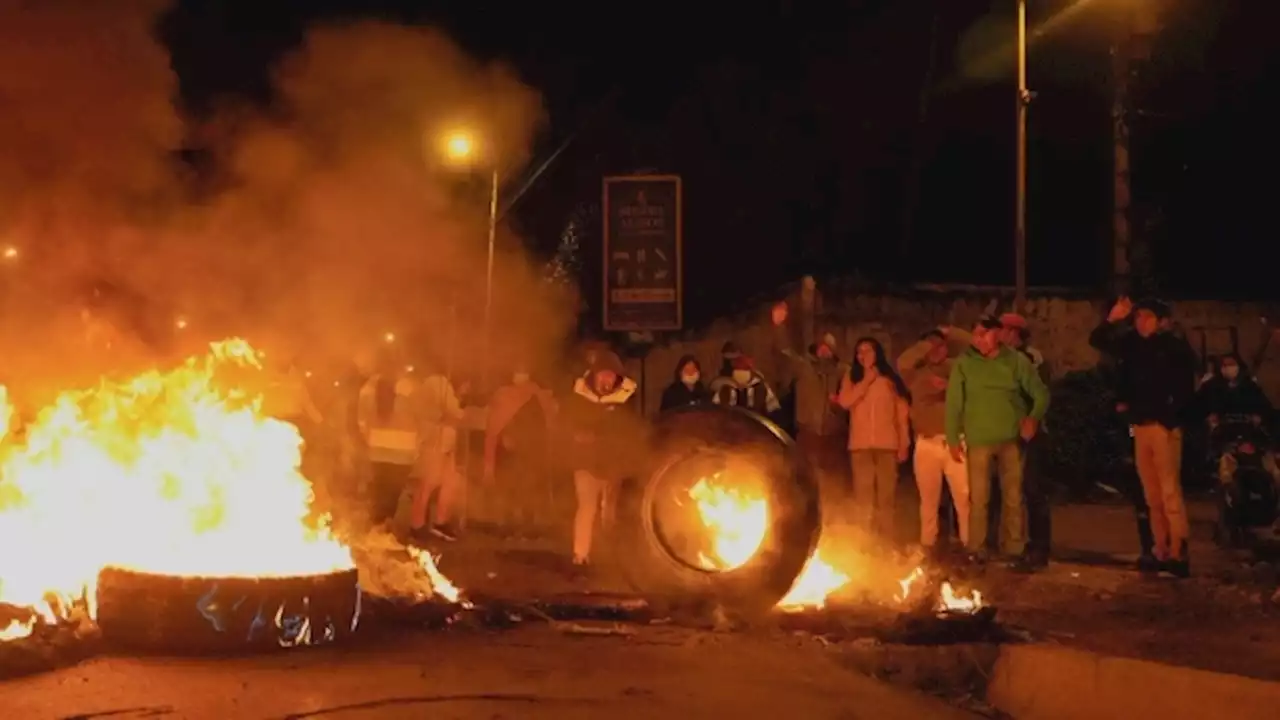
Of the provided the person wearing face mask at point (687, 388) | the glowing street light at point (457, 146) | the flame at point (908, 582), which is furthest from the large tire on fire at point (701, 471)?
the glowing street light at point (457, 146)

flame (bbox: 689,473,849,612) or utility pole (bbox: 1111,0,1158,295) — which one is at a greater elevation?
utility pole (bbox: 1111,0,1158,295)

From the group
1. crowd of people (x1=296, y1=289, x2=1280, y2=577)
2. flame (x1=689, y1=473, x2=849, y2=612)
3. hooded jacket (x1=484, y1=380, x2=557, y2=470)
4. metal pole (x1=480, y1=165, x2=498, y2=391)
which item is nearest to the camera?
flame (x1=689, y1=473, x2=849, y2=612)

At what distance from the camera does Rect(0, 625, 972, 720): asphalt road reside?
574cm

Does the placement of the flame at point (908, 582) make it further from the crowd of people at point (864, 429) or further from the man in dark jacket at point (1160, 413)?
the man in dark jacket at point (1160, 413)

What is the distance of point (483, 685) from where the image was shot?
6160 mm

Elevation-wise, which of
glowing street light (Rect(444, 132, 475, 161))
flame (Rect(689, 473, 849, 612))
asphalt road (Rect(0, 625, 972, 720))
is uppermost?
glowing street light (Rect(444, 132, 475, 161))

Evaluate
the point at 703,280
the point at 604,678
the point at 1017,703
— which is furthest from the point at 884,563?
the point at 703,280

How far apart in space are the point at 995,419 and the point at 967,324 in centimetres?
1077

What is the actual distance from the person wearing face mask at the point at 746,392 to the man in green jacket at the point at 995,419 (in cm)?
162

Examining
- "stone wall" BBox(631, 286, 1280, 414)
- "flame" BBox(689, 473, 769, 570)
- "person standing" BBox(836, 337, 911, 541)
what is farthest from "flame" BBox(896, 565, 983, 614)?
"stone wall" BBox(631, 286, 1280, 414)

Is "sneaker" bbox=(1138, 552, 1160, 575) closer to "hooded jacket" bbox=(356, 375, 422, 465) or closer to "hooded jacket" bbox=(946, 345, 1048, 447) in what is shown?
"hooded jacket" bbox=(946, 345, 1048, 447)

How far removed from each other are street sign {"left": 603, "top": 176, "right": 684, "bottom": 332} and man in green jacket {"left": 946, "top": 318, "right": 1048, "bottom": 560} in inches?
140

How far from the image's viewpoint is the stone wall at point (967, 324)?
1984 cm

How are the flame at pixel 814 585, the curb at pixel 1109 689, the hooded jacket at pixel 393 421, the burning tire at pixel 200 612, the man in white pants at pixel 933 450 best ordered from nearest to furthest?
the curb at pixel 1109 689 → the burning tire at pixel 200 612 → the flame at pixel 814 585 → the man in white pants at pixel 933 450 → the hooded jacket at pixel 393 421
